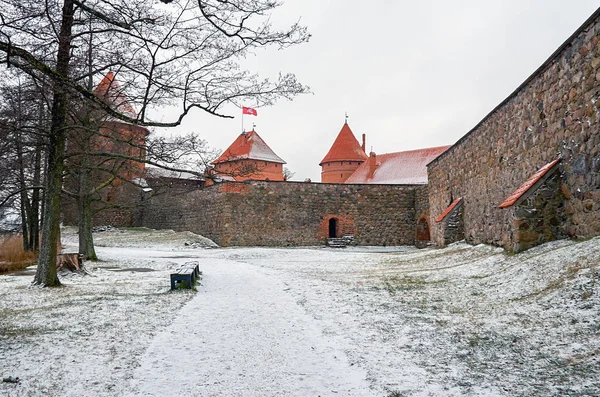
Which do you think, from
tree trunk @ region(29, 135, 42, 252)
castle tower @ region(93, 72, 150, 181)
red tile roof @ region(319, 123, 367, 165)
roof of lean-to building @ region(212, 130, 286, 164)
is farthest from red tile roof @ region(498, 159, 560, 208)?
red tile roof @ region(319, 123, 367, 165)

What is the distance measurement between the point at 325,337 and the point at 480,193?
9052 mm

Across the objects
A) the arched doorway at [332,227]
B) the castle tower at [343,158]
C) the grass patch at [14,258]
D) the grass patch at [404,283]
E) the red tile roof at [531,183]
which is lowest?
the grass patch at [404,283]

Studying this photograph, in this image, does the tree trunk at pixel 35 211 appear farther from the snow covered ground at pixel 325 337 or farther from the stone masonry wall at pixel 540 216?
the stone masonry wall at pixel 540 216

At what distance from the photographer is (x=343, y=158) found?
49594mm

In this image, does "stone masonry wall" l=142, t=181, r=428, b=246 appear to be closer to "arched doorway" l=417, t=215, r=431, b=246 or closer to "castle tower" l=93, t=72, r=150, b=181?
"arched doorway" l=417, t=215, r=431, b=246

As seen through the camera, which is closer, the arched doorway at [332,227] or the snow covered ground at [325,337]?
the snow covered ground at [325,337]

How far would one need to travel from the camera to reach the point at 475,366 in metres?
3.20

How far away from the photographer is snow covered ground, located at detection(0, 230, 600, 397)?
295 centimetres

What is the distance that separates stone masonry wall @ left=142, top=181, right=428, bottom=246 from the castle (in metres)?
0.05

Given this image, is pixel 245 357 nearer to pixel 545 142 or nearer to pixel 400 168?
pixel 545 142

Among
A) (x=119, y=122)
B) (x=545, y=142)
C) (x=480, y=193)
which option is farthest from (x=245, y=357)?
(x=480, y=193)

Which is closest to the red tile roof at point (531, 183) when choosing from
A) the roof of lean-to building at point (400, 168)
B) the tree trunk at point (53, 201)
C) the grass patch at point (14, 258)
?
the tree trunk at point (53, 201)

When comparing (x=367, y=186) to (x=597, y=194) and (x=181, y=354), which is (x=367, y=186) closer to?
(x=597, y=194)

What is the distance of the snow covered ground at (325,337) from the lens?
2.95 metres
